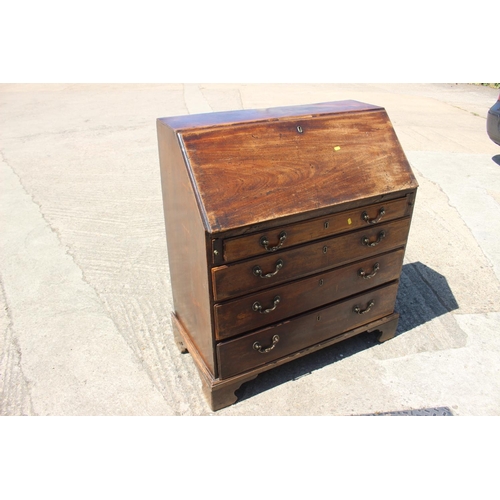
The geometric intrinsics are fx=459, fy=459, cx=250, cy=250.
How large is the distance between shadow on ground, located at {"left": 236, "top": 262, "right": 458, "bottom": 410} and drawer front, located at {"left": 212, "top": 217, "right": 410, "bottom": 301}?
757mm

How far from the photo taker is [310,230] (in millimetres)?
2441

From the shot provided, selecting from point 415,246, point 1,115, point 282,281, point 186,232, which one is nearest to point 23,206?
point 186,232

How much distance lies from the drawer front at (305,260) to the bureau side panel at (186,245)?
12 centimetres

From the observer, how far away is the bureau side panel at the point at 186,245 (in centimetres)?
225

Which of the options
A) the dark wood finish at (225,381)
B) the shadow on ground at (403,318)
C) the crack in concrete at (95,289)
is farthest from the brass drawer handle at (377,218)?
the crack in concrete at (95,289)

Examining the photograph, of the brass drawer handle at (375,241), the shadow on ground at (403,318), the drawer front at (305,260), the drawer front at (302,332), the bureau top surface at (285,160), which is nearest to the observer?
the bureau top surface at (285,160)

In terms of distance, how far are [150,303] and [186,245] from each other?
4.20 feet

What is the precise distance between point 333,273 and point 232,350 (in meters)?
0.74

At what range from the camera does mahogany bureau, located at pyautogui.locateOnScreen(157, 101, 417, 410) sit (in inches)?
87.5

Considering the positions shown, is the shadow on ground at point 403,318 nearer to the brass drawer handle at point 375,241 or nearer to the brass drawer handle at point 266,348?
the brass drawer handle at point 266,348

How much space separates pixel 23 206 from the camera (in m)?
5.27

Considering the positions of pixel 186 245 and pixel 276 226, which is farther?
pixel 186 245

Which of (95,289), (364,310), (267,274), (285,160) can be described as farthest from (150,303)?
(285,160)

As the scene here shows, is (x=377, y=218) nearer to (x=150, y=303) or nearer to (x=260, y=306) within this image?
(x=260, y=306)
